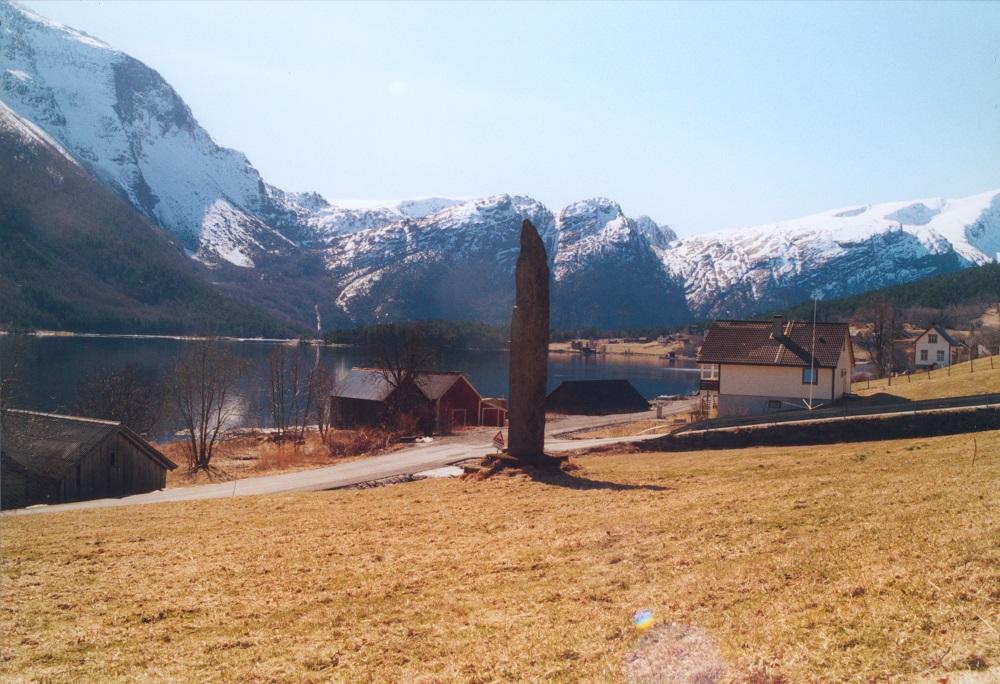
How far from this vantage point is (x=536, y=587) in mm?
10570

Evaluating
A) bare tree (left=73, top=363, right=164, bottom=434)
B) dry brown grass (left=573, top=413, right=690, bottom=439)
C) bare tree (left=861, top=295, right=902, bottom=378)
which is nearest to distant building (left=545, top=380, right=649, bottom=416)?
dry brown grass (left=573, top=413, right=690, bottom=439)

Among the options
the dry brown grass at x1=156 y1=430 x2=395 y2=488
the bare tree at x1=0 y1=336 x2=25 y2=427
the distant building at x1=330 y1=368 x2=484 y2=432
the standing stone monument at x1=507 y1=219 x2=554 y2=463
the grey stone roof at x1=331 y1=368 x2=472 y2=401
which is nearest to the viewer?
the standing stone monument at x1=507 y1=219 x2=554 y2=463

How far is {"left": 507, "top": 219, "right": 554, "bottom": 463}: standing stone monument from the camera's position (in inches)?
966

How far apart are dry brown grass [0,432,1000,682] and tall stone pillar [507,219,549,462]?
6.60m

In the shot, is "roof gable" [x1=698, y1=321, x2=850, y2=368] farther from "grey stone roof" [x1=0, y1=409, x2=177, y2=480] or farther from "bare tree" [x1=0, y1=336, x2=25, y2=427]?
"bare tree" [x1=0, y1=336, x2=25, y2=427]

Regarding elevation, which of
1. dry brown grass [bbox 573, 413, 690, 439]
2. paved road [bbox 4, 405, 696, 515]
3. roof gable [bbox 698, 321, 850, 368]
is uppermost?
roof gable [bbox 698, 321, 850, 368]

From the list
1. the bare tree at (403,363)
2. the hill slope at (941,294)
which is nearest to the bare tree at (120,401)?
the bare tree at (403,363)

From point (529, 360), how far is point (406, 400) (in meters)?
39.9

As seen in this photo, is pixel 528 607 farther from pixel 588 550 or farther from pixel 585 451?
pixel 585 451

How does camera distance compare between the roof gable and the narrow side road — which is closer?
the narrow side road

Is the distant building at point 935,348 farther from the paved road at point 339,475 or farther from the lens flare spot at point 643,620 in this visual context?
the lens flare spot at point 643,620

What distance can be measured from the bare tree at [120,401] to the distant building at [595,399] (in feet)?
124

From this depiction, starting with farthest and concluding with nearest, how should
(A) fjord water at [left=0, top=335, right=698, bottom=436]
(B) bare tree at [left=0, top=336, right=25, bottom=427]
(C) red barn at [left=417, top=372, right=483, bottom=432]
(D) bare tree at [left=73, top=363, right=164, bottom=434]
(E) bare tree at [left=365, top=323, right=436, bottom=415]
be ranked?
(A) fjord water at [left=0, top=335, right=698, bottom=436], (E) bare tree at [left=365, top=323, right=436, bottom=415], (C) red barn at [left=417, top=372, right=483, bottom=432], (D) bare tree at [left=73, top=363, right=164, bottom=434], (B) bare tree at [left=0, top=336, right=25, bottom=427]

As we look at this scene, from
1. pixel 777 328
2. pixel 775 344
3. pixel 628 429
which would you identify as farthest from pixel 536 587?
pixel 777 328
